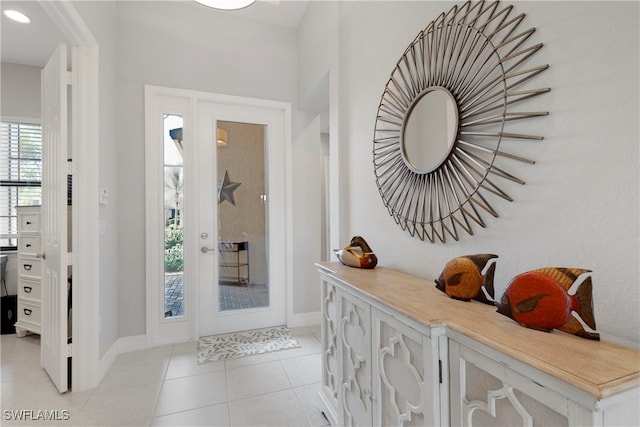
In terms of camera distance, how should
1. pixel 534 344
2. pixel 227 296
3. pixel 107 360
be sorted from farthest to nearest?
pixel 227 296 → pixel 107 360 → pixel 534 344

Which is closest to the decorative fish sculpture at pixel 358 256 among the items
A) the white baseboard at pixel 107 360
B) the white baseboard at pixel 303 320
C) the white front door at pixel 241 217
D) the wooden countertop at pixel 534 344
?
the wooden countertop at pixel 534 344

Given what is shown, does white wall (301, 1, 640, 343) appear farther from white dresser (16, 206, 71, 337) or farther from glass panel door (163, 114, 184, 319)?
white dresser (16, 206, 71, 337)

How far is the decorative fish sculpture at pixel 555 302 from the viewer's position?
0.68m

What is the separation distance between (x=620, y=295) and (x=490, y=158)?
0.52 metres

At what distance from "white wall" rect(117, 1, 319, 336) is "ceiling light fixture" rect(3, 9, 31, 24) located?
2.89 ft

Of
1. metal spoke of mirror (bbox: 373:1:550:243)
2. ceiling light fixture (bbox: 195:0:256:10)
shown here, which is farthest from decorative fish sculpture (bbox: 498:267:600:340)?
ceiling light fixture (bbox: 195:0:256:10)

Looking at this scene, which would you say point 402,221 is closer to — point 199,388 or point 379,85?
point 379,85

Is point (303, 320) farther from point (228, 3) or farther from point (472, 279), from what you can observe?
point (228, 3)

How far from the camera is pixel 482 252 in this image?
108 cm

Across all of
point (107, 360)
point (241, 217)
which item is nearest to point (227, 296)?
point (241, 217)

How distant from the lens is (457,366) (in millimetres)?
771

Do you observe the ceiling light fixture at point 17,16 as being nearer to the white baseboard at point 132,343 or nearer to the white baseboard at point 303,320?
the white baseboard at point 132,343

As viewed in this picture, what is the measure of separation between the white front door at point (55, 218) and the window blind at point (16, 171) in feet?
6.36

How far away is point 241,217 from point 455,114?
234 cm
